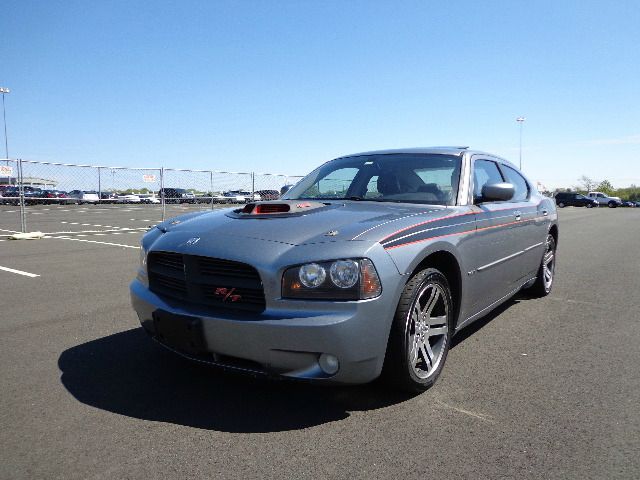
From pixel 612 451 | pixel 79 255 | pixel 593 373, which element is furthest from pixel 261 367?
pixel 79 255

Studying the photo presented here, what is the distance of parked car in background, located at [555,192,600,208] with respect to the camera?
179 feet

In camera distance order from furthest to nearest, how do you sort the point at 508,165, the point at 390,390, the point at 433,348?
1. the point at 508,165
2. the point at 433,348
3. the point at 390,390

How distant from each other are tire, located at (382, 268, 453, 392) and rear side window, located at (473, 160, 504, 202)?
3.59ft

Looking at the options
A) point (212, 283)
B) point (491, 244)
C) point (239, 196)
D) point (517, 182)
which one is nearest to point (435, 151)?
point (491, 244)

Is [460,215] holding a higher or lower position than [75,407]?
higher

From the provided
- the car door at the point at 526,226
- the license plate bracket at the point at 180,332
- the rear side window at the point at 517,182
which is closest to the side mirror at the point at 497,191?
the car door at the point at 526,226

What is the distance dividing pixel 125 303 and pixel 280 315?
324 cm

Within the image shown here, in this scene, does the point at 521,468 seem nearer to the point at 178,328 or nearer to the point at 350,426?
the point at 350,426

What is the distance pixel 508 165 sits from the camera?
16.4 ft

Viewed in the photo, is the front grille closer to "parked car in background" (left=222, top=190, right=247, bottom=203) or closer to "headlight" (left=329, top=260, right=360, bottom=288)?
"headlight" (left=329, top=260, right=360, bottom=288)

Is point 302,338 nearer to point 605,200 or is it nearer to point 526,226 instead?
point 526,226

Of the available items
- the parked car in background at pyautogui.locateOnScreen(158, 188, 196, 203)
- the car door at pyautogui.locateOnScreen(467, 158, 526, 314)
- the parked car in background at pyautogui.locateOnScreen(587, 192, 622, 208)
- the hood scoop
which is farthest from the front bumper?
the parked car in background at pyautogui.locateOnScreen(587, 192, 622, 208)

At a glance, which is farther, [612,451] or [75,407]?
[75,407]

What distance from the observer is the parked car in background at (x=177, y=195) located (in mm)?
17406
